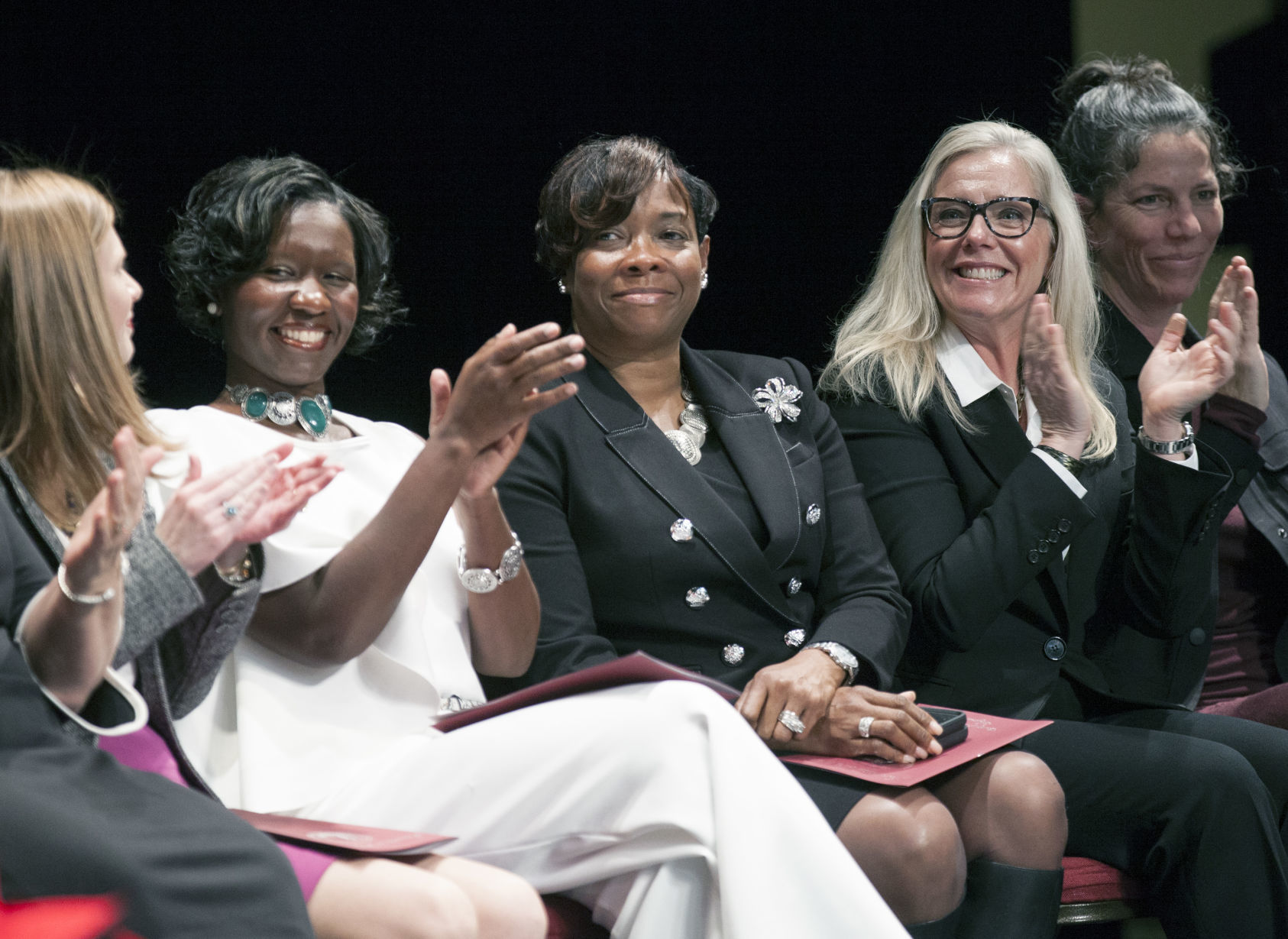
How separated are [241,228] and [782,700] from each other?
1.15 metres

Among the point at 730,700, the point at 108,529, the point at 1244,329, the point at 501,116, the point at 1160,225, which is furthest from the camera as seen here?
the point at 1160,225

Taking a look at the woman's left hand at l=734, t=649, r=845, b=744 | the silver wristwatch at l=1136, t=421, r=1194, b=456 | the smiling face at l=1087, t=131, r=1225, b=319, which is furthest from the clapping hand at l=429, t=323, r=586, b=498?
the smiling face at l=1087, t=131, r=1225, b=319

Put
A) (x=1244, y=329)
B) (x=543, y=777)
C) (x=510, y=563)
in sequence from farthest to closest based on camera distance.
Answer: (x=1244, y=329), (x=510, y=563), (x=543, y=777)

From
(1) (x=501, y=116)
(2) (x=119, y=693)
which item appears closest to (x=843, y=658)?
(2) (x=119, y=693)

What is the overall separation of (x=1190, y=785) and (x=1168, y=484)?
0.53 m

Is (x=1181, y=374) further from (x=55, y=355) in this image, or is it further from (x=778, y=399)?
(x=55, y=355)

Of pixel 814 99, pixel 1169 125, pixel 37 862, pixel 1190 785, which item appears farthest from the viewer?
pixel 814 99

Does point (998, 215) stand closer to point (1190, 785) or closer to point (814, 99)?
point (814, 99)

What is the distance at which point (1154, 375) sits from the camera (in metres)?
2.58

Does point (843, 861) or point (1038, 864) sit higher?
point (843, 861)

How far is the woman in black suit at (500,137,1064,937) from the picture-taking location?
2.09m

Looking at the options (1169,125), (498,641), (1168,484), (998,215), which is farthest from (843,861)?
(1169,125)

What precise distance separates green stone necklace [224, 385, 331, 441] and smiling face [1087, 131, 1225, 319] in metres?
1.83

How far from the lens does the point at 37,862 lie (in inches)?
55.4
